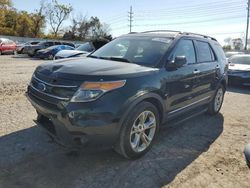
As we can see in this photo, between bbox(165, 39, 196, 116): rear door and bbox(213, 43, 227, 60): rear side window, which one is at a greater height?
bbox(213, 43, 227, 60): rear side window

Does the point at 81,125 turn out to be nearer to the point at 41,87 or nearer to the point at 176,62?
the point at 41,87

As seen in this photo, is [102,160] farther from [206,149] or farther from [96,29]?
[96,29]

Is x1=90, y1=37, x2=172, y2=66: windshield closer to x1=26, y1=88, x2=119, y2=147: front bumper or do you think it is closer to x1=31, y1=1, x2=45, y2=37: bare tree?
x1=26, y1=88, x2=119, y2=147: front bumper

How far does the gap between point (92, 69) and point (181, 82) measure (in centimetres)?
166

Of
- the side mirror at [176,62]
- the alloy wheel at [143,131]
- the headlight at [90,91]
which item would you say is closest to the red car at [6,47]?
the side mirror at [176,62]

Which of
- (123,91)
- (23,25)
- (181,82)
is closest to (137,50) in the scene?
(181,82)

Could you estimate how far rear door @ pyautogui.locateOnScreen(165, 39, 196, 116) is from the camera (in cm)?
447

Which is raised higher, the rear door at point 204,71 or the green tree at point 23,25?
the green tree at point 23,25

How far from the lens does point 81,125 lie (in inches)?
135

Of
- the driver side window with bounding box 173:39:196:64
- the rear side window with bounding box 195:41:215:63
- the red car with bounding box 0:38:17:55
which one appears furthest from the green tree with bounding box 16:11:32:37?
the driver side window with bounding box 173:39:196:64

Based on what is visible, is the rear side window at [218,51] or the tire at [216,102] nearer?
the tire at [216,102]

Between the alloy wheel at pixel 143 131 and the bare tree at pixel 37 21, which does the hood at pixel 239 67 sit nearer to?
the alloy wheel at pixel 143 131

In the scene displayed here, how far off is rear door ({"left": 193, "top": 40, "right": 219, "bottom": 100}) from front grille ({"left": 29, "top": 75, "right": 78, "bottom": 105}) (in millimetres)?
2573

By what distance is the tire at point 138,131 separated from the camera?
12.4ft
